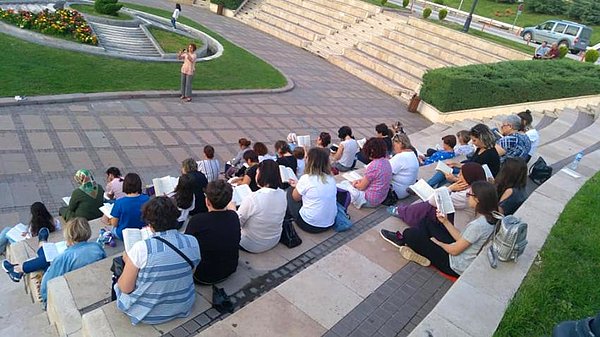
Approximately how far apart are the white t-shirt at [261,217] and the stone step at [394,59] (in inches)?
635

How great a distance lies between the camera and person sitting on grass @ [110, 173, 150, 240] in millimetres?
5559

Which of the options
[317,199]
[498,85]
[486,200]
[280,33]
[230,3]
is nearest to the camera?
[486,200]

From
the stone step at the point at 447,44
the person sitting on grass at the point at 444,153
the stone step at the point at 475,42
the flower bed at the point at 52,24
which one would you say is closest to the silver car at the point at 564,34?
the stone step at the point at 475,42

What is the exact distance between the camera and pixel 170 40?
1852 centimetres

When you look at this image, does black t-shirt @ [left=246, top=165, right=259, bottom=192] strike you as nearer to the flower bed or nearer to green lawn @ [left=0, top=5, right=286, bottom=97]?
green lawn @ [left=0, top=5, right=286, bottom=97]

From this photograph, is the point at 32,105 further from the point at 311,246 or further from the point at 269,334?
the point at 269,334

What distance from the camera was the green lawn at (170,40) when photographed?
1745 cm

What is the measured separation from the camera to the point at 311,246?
19.2 ft

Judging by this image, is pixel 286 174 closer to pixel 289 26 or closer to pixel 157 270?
pixel 157 270

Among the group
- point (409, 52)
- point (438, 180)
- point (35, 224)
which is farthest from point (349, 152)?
point (409, 52)

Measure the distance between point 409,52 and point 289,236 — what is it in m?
17.7

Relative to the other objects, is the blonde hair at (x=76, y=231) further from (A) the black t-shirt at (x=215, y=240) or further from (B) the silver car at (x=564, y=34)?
(B) the silver car at (x=564, y=34)

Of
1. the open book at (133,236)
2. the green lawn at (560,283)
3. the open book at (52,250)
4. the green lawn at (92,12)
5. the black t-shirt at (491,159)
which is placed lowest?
the green lawn at (92,12)

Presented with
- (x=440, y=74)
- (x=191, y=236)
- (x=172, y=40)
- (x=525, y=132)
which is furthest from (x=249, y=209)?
(x=172, y=40)
